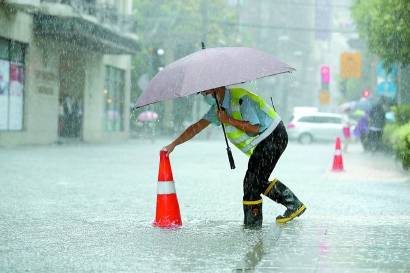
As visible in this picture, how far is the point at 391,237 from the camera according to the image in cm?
812

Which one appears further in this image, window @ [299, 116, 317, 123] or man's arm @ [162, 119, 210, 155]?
window @ [299, 116, 317, 123]

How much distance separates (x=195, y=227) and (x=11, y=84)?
22.0 metres

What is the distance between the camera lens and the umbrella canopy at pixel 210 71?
7797 millimetres

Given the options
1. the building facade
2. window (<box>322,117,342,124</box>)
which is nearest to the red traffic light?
window (<box>322,117,342,124</box>)

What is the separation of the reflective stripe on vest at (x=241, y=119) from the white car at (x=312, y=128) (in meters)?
37.0

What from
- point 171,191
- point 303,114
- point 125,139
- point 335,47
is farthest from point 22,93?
point 335,47

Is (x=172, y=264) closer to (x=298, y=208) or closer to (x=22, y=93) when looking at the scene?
(x=298, y=208)

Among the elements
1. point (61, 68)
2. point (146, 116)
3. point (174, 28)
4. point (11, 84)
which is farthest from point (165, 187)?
point (174, 28)

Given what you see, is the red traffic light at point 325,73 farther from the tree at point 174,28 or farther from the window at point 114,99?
the window at point 114,99

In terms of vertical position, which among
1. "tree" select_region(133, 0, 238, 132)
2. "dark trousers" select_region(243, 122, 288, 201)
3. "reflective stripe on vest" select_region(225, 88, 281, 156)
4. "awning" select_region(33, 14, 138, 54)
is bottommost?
"dark trousers" select_region(243, 122, 288, 201)

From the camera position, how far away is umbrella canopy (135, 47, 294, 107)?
780 cm

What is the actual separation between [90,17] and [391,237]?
26.7 metres

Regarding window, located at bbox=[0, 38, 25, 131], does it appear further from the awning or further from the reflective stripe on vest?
the reflective stripe on vest

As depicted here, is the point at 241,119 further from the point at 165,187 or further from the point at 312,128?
the point at 312,128
